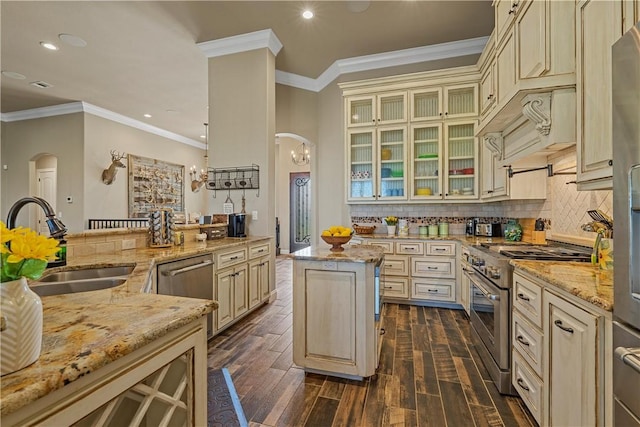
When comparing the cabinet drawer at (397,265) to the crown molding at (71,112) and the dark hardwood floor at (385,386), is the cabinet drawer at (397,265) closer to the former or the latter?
the dark hardwood floor at (385,386)

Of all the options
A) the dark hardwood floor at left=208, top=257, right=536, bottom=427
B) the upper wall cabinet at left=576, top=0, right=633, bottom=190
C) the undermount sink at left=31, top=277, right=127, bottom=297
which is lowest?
the dark hardwood floor at left=208, top=257, right=536, bottom=427

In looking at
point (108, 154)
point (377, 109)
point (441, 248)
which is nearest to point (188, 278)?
point (441, 248)

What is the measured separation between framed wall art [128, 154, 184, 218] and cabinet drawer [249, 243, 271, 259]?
4967 millimetres

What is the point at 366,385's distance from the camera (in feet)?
6.72

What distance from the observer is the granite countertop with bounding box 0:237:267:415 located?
1.67ft

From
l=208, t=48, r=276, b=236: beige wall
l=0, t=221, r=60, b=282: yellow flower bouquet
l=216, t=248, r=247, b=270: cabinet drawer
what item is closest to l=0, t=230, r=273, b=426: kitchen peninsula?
l=0, t=221, r=60, b=282: yellow flower bouquet

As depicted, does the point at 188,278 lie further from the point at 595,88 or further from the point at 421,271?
the point at 595,88

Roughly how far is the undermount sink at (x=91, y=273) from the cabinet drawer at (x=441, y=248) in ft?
10.1

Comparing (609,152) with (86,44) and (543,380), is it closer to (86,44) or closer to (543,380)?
(543,380)

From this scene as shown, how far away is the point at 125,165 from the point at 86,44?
11.1 feet

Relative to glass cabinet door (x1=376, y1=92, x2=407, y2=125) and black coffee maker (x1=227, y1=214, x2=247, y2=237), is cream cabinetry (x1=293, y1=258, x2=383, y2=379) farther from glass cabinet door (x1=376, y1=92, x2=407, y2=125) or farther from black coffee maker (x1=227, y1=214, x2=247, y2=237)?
glass cabinet door (x1=376, y1=92, x2=407, y2=125)

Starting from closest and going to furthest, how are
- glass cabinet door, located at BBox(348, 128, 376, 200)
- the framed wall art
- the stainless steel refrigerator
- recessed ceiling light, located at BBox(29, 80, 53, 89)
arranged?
the stainless steel refrigerator → glass cabinet door, located at BBox(348, 128, 376, 200) → recessed ceiling light, located at BBox(29, 80, 53, 89) → the framed wall art

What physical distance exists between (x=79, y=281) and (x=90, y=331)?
112 centimetres

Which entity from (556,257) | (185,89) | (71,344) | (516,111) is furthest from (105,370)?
(185,89)
